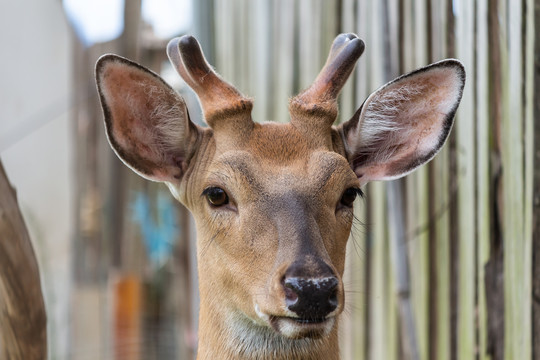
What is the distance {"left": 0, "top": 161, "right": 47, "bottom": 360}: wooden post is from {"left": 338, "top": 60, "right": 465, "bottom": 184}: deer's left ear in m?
1.35

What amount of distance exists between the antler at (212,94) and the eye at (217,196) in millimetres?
311

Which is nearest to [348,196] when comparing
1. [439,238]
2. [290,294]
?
[290,294]

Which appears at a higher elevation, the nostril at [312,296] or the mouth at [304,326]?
the nostril at [312,296]

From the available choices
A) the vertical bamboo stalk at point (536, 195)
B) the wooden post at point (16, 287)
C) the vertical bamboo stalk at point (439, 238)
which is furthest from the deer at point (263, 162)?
the vertical bamboo stalk at point (439, 238)

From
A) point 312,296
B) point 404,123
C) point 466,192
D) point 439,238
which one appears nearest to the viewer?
point 312,296

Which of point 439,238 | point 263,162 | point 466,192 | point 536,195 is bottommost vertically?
point 439,238

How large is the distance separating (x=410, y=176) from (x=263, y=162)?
5.29 ft

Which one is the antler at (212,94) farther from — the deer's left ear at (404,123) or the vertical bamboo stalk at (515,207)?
the vertical bamboo stalk at (515,207)

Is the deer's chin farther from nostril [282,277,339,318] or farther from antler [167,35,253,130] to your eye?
antler [167,35,253,130]

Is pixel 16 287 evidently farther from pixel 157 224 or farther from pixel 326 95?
pixel 157 224

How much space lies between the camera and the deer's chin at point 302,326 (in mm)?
2391

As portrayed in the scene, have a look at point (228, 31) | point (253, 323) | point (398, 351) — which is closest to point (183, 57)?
point (253, 323)

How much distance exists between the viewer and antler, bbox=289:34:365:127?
2938 millimetres

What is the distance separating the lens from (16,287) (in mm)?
2629
